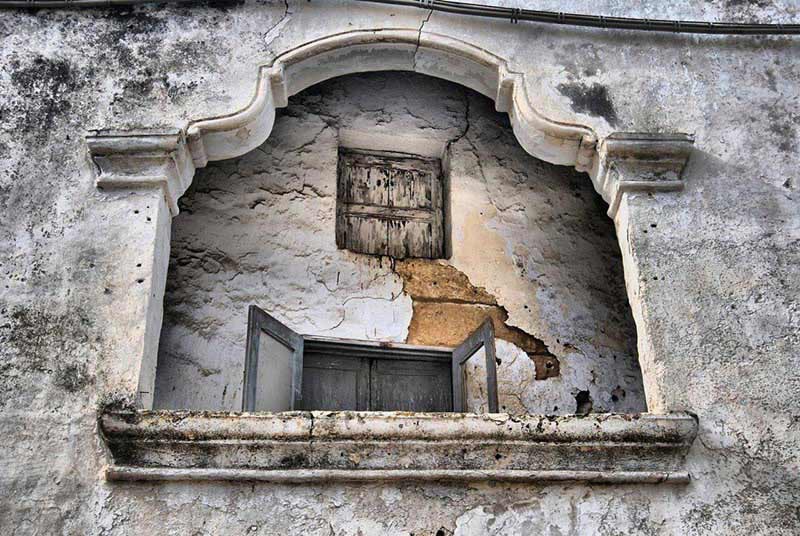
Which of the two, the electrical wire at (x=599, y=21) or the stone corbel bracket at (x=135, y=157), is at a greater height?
the electrical wire at (x=599, y=21)

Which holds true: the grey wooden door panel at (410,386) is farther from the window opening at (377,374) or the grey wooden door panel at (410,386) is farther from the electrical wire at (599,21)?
the electrical wire at (599,21)

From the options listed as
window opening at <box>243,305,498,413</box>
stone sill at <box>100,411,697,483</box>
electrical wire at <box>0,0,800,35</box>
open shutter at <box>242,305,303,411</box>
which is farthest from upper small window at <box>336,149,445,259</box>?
stone sill at <box>100,411,697,483</box>

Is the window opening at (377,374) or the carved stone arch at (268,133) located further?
the window opening at (377,374)

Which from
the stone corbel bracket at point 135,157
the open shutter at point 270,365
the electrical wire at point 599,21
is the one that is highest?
the electrical wire at point 599,21

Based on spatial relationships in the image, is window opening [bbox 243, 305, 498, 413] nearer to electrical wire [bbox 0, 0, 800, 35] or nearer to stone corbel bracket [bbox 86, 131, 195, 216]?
stone corbel bracket [bbox 86, 131, 195, 216]

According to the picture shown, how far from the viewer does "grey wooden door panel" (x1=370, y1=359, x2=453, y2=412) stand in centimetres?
571

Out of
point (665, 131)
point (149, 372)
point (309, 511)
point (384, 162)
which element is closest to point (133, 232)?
point (149, 372)

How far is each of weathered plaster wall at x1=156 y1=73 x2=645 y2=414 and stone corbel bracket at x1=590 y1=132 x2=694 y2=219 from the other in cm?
113

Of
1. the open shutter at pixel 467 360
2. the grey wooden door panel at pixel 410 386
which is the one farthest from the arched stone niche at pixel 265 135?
the grey wooden door panel at pixel 410 386

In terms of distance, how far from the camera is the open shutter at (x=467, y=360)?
5227 millimetres

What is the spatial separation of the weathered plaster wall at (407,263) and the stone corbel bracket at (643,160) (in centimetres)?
113

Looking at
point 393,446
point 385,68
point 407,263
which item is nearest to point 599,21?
point 385,68

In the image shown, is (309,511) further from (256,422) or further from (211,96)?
(211,96)

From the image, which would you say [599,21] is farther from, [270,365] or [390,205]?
[270,365]
